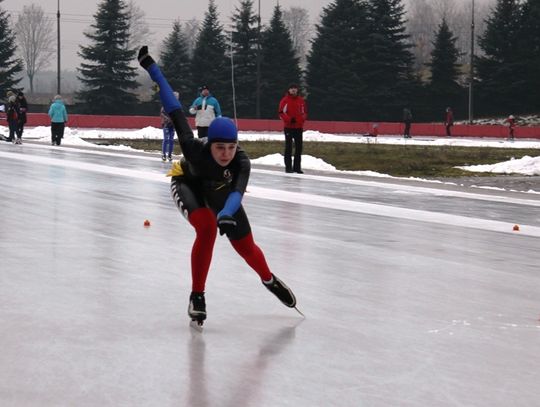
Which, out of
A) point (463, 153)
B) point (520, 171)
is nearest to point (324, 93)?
point (463, 153)

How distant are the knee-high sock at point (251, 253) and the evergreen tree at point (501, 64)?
7361 cm

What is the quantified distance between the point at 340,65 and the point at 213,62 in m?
9.76

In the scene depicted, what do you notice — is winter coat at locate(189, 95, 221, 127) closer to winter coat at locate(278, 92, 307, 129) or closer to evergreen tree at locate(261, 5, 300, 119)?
winter coat at locate(278, 92, 307, 129)

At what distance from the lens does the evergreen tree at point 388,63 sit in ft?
260

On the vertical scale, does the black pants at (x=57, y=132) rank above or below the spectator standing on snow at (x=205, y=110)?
below

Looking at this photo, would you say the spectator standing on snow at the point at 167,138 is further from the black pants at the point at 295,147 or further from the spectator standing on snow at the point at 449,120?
the spectator standing on snow at the point at 449,120

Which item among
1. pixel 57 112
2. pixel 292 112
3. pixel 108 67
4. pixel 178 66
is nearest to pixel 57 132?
pixel 57 112

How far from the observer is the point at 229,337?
662 cm

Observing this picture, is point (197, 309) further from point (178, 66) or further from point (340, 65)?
point (178, 66)

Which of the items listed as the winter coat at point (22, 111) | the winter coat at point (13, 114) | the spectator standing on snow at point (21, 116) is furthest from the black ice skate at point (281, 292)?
the winter coat at point (22, 111)

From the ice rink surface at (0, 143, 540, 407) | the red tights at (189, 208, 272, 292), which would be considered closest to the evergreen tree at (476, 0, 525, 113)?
the ice rink surface at (0, 143, 540, 407)

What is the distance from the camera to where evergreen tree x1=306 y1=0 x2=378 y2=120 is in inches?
3086

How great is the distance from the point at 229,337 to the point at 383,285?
2518 millimetres

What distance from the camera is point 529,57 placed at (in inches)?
3162
